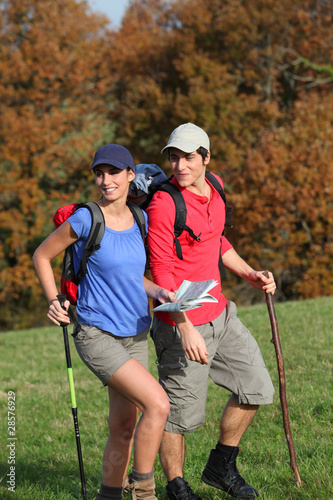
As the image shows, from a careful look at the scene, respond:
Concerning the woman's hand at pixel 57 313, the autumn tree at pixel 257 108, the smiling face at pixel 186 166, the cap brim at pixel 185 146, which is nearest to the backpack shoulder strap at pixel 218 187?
the smiling face at pixel 186 166

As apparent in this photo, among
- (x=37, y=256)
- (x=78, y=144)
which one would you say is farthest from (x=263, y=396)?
→ (x=78, y=144)

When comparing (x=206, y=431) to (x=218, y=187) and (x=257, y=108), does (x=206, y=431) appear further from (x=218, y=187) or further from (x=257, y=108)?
(x=257, y=108)

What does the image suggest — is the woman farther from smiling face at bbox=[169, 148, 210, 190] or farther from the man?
smiling face at bbox=[169, 148, 210, 190]

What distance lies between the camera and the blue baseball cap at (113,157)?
3654 millimetres

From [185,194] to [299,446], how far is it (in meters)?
2.10

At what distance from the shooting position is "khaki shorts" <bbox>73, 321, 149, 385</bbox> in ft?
11.3

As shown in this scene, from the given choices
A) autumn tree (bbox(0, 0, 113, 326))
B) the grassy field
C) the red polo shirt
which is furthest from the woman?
autumn tree (bbox(0, 0, 113, 326))

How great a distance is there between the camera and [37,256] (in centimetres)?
370

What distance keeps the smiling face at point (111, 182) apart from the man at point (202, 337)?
0.75ft

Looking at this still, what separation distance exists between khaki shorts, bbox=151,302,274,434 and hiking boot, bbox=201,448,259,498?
0.31m

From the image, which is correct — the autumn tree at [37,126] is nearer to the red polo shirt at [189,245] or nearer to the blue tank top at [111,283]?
the red polo shirt at [189,245]

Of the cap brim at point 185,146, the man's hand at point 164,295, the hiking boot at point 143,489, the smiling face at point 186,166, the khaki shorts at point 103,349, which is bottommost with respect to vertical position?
the hiking boot at point 143,489

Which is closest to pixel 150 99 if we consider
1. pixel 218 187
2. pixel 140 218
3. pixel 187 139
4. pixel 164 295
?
pixel 218 187

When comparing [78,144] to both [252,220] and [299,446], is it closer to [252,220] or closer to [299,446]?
[252,220]
